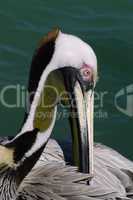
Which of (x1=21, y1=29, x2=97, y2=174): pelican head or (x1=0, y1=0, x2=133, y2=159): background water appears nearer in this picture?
(x1=21, y1=29, x2=97, y2=174): pelican head

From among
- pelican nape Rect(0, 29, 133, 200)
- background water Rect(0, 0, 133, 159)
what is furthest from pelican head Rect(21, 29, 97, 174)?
background water Rect(0, 0, 133, 159)

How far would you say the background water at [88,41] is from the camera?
7.68 m

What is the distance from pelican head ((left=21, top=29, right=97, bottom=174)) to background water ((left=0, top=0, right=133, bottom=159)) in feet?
7.06

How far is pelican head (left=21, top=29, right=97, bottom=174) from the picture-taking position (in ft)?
16.9

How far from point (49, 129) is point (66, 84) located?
329 millimetres

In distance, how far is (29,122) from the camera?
5.26 metres

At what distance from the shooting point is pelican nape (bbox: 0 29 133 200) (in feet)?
→ 16.9

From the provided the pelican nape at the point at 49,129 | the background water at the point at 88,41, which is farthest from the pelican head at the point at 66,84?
the background water at the point at 88,41

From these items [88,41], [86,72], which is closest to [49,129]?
[86,72]

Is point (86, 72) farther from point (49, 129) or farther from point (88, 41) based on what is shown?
point (88, 41)

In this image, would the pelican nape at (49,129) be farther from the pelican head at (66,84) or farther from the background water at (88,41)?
the background water at (88,41)

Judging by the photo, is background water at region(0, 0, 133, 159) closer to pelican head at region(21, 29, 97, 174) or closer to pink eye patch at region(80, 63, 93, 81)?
pelican head at region(21, 29, 97, 174)

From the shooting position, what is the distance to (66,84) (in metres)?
5.28

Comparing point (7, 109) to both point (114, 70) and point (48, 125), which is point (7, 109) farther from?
point (48, 125)
